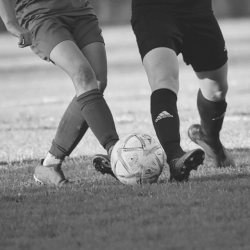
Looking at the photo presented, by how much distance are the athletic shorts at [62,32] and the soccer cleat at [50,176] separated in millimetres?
817

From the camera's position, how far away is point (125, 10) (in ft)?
124

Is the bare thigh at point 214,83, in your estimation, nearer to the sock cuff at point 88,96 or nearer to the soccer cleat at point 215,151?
the soccer cleat at point 215,151

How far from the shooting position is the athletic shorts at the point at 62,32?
5.33m

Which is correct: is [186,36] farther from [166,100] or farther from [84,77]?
[84,77]

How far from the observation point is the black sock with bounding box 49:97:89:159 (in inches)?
220

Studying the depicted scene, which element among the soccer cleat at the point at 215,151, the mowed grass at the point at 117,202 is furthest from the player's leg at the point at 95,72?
the soccer cleat at the point at 215,151

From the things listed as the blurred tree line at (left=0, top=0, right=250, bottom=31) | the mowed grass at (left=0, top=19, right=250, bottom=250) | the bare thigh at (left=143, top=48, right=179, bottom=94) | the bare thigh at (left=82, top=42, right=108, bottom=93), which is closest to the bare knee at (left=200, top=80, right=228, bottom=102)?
the mowed grass at (left=0, top=19, right=250, bottom=250)

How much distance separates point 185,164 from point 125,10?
33587 millimetres

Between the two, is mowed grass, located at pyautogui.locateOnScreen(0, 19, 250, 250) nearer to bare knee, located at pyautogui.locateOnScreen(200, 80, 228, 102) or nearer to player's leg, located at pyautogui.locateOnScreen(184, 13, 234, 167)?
player's leg, located at pyautogui.locateOnScreen(184, 13, 234, 167)

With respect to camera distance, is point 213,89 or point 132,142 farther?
point 213,89

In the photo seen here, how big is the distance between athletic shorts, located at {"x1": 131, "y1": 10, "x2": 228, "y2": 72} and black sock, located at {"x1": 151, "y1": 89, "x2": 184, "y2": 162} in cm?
38

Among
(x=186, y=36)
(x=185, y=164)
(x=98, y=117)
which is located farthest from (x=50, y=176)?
(x=186, y=36)

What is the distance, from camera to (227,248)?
11.0 ft

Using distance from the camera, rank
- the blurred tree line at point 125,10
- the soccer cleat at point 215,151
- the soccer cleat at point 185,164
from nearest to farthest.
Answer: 1. the soccer cleat at point 185,164
2. the soccer cleat at point 215,151
3. the blurred tree line at point 125,10
